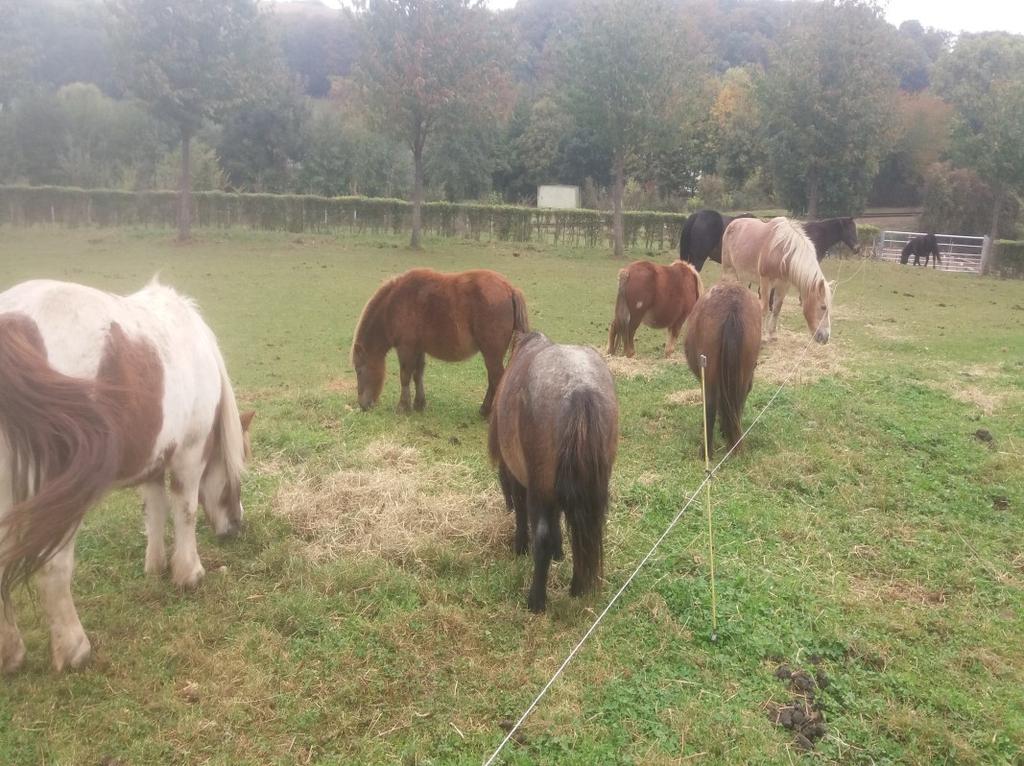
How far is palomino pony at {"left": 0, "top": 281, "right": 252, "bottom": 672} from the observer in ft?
8.45

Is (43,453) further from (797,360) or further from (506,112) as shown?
(506,112)

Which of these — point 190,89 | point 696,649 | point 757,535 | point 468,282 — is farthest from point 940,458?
point 190,89

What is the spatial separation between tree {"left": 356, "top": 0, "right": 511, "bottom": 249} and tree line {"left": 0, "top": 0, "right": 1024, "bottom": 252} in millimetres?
62

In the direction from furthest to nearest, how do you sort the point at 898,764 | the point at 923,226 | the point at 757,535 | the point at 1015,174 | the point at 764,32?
1. the point at 764,32
2. the point at 923,226
3. the point at 1015,174
4. the point at 757,535
5. the point at 898,764

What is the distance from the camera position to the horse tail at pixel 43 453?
2.52 m

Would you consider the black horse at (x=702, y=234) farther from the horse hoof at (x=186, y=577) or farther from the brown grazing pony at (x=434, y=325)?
the horse hoof at (x=186, y=577)

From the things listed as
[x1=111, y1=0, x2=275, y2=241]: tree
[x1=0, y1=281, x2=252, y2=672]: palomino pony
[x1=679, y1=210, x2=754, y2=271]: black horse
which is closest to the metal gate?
[x1=679, y1=210, x2=754, y2=271]: black horse

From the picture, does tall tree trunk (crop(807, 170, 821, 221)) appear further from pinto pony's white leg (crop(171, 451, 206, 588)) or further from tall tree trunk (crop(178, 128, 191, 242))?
pinto pony's white leg (crop(171, 451, 206, 588))

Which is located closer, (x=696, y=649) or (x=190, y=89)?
(x=696, y=649)

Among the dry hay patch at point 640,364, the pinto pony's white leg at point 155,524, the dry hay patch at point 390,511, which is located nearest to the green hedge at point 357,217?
the dry hay patch at point 640,364

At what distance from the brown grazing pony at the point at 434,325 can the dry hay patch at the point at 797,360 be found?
11.3 feet

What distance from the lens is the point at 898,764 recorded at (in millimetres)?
2727

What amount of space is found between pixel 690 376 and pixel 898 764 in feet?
19.4

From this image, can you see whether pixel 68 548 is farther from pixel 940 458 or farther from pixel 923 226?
pixel 923 226
